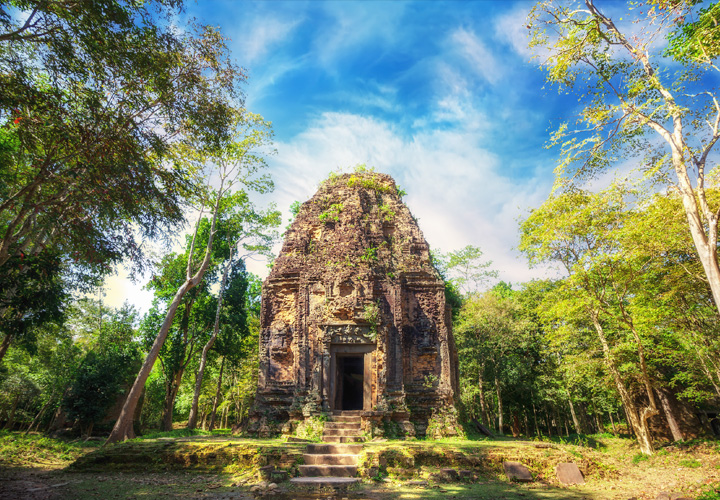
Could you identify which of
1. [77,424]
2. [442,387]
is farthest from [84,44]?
[77,424]

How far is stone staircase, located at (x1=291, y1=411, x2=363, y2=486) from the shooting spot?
8.15 metres

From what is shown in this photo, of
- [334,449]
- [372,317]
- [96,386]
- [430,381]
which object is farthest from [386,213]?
[96,386]

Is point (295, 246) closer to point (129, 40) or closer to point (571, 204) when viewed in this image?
point (129, 40)

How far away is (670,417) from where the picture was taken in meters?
18.0

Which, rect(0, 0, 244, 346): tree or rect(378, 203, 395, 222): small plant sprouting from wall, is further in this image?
rect(378, 203, 395, 222): small plant sprouting from wall

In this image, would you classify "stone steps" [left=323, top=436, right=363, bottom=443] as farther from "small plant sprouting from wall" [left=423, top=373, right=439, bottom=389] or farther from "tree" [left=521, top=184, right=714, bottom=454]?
"tree" [left=521, top=184, right=714, bottom=454]

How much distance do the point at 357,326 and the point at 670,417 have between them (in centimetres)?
1610

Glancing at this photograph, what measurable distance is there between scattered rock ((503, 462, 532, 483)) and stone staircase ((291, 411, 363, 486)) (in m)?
3.55

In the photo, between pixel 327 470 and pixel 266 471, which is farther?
pixel 327 470

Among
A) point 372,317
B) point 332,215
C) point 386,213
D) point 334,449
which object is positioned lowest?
point 334,449

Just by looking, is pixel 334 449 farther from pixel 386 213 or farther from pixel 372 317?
pixel 386 213

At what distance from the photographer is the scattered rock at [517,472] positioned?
872 cm

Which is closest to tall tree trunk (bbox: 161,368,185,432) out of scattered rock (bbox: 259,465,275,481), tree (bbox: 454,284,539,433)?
scattered rock (bbox: 259,465,275,481)

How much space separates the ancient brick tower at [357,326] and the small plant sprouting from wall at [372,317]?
35 millimetres
